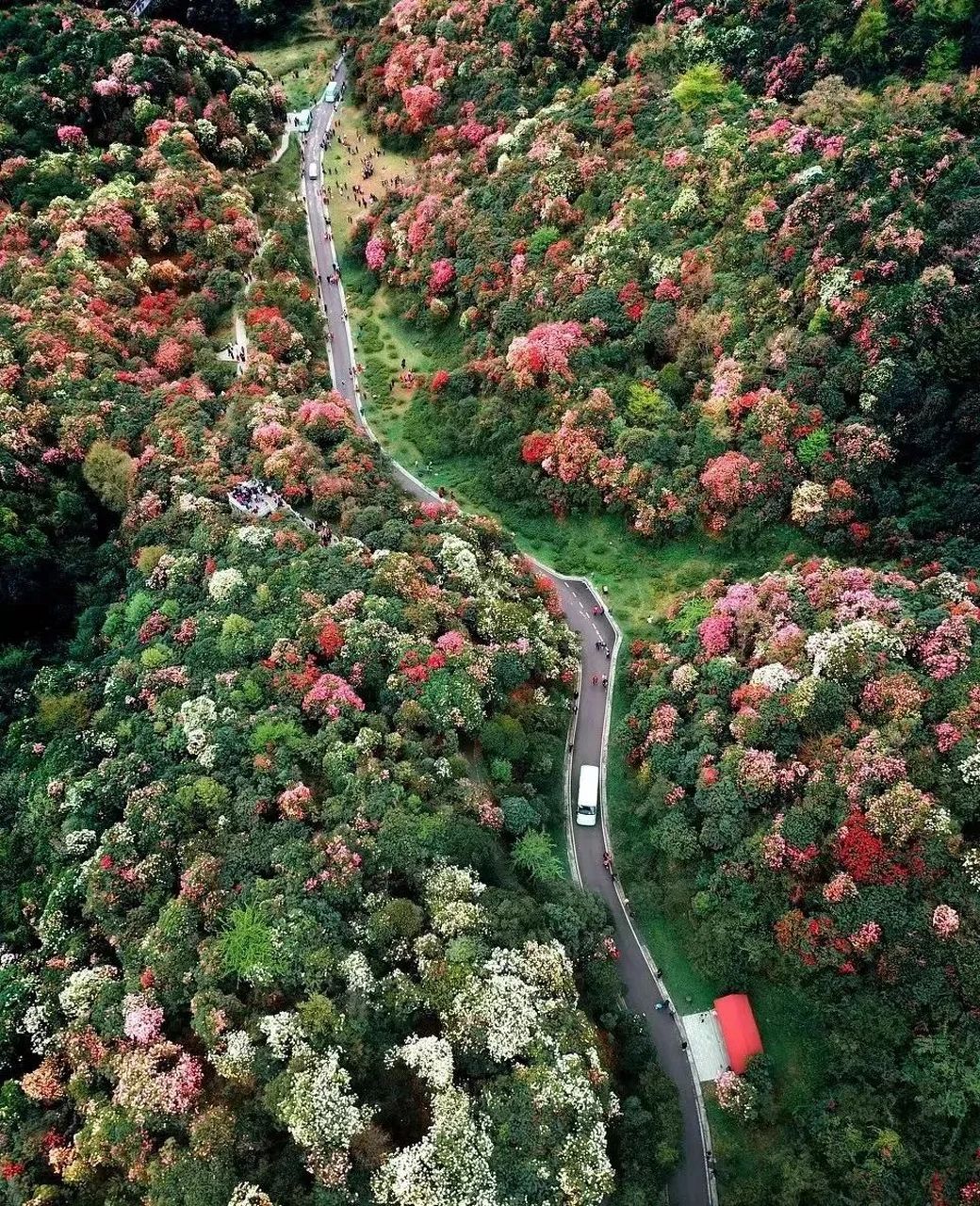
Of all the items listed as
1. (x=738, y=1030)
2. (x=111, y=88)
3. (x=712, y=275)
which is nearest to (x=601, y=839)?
(x=738, y=1030)

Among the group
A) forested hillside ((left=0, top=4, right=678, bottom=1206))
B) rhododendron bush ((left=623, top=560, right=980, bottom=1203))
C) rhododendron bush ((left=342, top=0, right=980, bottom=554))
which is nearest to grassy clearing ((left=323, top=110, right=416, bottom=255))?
rhododendron bush ((left=342, top=0, right=980, bottom=554))

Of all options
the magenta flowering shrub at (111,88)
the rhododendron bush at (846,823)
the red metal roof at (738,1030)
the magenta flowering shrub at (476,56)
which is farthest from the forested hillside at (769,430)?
the magenta flowering shrub at (111,88)

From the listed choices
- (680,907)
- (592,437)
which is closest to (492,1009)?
(680,907)

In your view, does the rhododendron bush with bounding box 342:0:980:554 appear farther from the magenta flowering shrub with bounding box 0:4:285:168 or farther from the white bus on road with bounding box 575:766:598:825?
the magenta flowering shrub with bounding box 0:4:285:168

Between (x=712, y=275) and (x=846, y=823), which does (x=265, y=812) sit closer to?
(x=846, y=823)

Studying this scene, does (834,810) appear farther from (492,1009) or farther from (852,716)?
(492,1009)

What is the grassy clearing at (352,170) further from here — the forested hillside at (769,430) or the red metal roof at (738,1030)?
the red metal roof at (738,1030)
